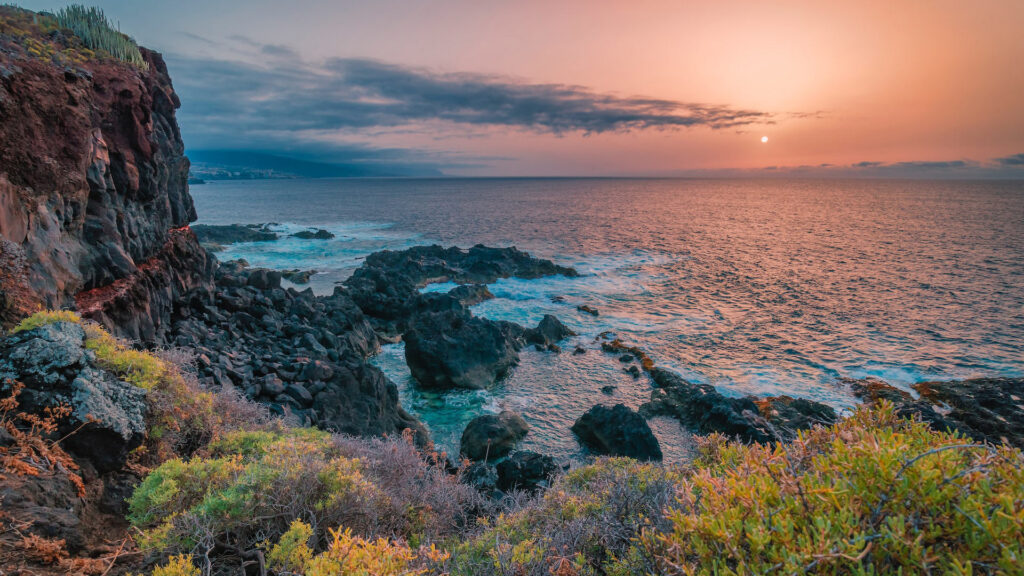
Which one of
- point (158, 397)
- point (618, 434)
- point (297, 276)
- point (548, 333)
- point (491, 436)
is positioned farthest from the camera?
point (297, 276)

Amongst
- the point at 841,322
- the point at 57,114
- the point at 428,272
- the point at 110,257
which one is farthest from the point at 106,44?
the point at 841,322

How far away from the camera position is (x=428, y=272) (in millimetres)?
38500

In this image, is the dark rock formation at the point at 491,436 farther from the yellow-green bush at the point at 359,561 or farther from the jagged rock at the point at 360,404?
the yellow-green bush at the point at 359,561

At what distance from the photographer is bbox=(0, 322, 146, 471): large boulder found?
512 cm

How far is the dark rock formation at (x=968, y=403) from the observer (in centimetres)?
1597

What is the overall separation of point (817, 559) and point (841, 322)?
32198 millimetres

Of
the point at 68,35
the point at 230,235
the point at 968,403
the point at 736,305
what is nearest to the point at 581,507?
the point at 68,35

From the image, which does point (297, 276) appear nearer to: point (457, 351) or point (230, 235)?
point (457, 351)

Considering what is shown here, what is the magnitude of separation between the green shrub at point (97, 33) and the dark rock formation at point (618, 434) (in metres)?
19.5

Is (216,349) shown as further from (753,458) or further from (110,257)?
(753,458)

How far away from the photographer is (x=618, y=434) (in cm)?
1510

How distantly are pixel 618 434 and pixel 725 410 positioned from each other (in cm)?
456

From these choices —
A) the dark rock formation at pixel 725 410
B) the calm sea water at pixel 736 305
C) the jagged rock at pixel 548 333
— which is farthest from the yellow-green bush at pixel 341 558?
the jagged rock at pixel 548 333

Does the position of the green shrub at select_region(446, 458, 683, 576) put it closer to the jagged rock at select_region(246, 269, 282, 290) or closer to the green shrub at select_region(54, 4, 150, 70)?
the green shrub at select_region(54, 4, 150, 70)
